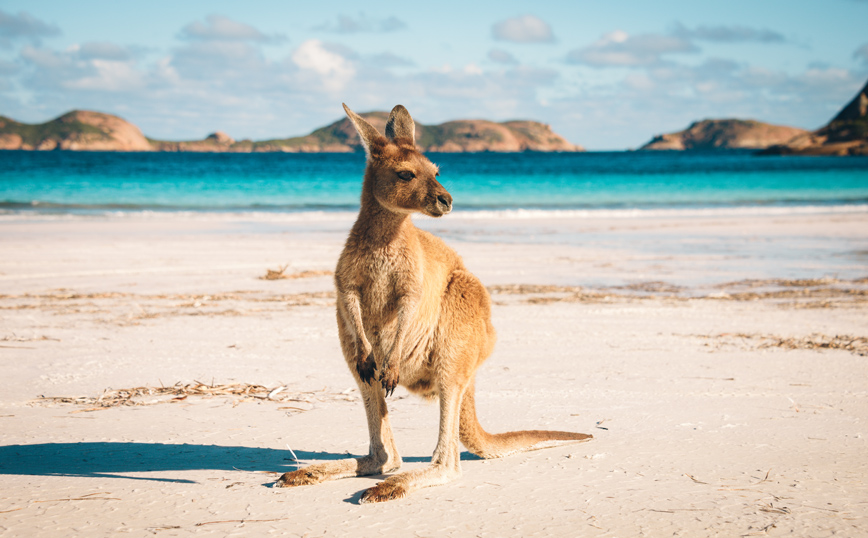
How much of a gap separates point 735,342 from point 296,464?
3607 millimetres

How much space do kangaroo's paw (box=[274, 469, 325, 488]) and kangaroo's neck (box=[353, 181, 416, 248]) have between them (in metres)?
0.93

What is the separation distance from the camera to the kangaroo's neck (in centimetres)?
294

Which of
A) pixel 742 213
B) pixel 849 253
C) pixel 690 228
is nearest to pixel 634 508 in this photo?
pixel 849 253

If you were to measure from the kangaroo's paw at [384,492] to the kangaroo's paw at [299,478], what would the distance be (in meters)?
0.25

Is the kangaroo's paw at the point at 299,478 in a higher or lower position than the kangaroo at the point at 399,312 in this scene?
lower

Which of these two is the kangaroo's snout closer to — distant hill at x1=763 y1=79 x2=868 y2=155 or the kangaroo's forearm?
the kangaroo's forearm

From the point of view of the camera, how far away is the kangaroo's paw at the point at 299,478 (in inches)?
111

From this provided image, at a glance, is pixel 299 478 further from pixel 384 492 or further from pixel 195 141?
pixel 195 141

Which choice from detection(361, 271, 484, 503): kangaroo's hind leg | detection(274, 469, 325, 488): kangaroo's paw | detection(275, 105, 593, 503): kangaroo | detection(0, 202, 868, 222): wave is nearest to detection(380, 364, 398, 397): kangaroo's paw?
detection(275, 105, 593, 503): kangaroo

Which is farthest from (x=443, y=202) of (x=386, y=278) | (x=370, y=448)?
(x=370, y=448)

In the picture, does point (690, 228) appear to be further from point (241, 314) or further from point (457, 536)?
point (457, 536)

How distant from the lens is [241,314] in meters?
6.28

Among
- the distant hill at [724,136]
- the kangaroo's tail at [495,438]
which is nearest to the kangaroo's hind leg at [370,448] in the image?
the kangaroo's tail at [495,438]

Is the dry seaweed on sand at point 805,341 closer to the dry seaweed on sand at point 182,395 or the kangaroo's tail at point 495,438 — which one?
the kangaroo's tail at point 495,438
